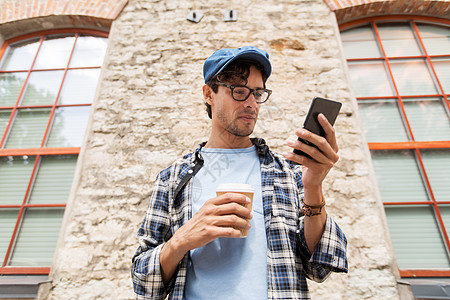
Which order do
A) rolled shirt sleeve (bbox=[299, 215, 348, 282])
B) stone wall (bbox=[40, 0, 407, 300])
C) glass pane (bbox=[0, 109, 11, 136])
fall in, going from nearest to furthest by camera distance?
rolled shirt sleeve (bbox=[299, 215, 348, 282])
stone wall (bbox=[40, 0, 407, 300])
glass pane (bbox=[0, 109, 11, 136])

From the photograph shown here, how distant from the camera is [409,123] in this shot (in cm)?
255

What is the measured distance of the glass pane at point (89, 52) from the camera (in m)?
3.16

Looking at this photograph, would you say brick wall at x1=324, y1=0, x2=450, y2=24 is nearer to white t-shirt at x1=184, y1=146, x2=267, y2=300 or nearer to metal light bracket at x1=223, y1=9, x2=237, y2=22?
metal light bracket at x1=223, y1=9, x2=237, y2=22

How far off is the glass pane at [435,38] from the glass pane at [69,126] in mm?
4433

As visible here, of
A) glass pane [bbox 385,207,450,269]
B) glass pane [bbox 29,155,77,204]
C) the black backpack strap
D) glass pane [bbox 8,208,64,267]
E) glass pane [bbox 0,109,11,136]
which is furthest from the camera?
glass pane [bbox 0,109,11,136]

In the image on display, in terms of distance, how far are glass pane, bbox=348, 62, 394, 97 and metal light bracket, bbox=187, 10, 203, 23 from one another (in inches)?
80.8

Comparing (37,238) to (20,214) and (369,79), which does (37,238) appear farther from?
(369,79)

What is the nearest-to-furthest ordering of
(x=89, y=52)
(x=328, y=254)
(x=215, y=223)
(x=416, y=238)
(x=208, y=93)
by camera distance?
(x=215, y=223) < (x=328, y=254) < (x=208, y=93) < (x=416, y=238) < (x=89, y=52)

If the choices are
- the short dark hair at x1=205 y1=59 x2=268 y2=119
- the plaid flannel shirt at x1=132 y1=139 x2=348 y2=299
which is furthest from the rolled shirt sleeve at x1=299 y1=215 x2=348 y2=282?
the short dark hair at x1=205 y1=59 x2=268 y2=119

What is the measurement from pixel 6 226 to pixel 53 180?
0.62m

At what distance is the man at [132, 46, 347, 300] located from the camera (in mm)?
879

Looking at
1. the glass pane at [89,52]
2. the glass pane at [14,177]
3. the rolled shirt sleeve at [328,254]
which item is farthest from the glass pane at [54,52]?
the rolled shirt sleeve at [328,254]

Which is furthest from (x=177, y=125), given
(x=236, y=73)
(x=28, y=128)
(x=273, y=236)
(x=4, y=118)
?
(x=4, y=118)

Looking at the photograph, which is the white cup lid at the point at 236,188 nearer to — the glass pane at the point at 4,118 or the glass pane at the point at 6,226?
the glass pane at the point at 6,226
